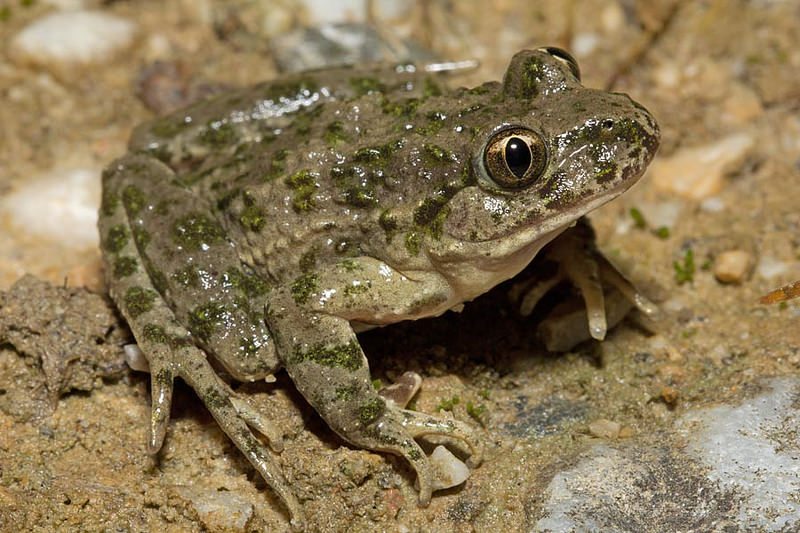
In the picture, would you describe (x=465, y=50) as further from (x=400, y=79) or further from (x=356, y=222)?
(x=356, y=222)

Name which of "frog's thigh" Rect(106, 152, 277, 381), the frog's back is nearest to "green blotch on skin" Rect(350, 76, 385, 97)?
the frog's back

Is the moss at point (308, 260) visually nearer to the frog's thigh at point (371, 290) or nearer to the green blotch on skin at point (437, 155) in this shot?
the frog's thigh at point (371, 290)

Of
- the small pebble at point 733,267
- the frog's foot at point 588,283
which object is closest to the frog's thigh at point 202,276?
the frog's foot at point 588,283

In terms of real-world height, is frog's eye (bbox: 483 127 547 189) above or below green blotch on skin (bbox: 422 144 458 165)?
above

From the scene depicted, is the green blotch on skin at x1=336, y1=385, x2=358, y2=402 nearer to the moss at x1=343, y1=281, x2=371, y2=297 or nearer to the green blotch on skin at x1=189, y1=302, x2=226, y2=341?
the moss at x1=343, y1=281, x2=371, y2=297

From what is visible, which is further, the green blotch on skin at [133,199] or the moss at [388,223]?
the green blotch on skin at [133,199]

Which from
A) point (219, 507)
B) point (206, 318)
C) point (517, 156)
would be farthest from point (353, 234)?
point (219, 507)

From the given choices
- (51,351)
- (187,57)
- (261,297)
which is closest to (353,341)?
(261,297)
